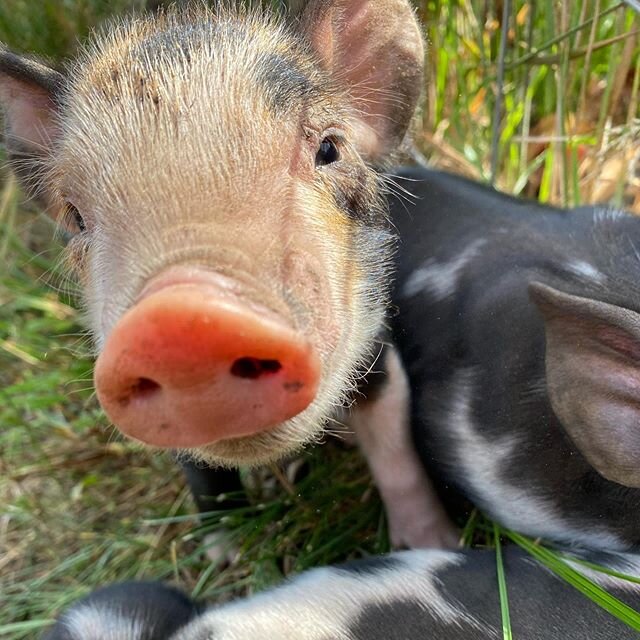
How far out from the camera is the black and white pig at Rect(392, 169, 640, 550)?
4.33 feet

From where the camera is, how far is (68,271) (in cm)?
164

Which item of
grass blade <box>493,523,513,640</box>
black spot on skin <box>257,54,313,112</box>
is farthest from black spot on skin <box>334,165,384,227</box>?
grass blade <box>493,523,513,640</box>

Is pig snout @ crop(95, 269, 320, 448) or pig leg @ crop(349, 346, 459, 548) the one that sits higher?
pig snout @ crop(95, 269, 320, 448)

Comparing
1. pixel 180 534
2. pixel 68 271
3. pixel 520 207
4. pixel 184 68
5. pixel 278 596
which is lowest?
Result: pixel 180 534

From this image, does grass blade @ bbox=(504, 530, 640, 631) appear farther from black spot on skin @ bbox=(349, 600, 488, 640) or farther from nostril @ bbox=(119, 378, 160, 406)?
nostril @ bbox=(119, 378, 160, 406)

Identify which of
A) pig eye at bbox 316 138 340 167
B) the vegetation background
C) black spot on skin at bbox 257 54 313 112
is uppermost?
black spot on skin at bbox 257 54 313 112

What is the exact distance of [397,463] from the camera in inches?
A: 71.0

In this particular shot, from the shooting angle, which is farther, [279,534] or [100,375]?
[279,534]

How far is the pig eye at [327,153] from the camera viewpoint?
1412 mm

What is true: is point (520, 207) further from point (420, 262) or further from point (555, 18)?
point (555, 18)

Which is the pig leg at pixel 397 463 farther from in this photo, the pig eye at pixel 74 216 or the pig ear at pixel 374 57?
the pig eye at pixel 74 216

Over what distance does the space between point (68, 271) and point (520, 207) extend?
977 millimetres

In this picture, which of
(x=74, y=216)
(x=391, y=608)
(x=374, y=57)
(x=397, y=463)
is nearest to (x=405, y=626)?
(x=391, y=608)

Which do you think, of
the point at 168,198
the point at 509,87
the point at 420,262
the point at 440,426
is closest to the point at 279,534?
the point at 440,426
